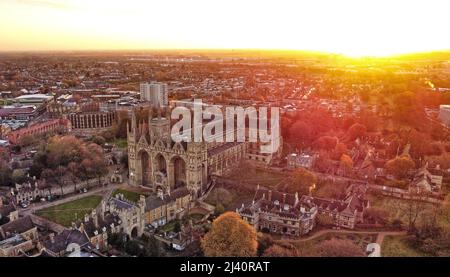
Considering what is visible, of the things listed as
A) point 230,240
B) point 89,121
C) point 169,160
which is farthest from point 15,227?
point 89,121

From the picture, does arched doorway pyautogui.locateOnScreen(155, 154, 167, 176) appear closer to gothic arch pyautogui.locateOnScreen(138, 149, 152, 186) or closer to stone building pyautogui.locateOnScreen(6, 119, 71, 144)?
gothic arch pyautogui.locateOnScreen(138, 149, 152, 186)

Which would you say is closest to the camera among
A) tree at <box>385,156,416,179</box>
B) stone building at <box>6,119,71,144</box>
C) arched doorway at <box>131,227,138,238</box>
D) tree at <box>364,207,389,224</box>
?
arched doorway at <box>131,227,138,238</box>

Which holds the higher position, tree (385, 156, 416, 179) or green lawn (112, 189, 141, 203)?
tree (385, 156, 416, 179)

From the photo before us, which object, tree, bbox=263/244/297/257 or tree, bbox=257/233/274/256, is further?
tree, bbox=257/233/274/256

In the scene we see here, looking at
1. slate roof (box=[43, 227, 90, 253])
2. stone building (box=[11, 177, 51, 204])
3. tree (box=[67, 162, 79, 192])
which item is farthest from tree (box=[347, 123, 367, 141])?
slate roof (box=[43, 227, 90, 253])
